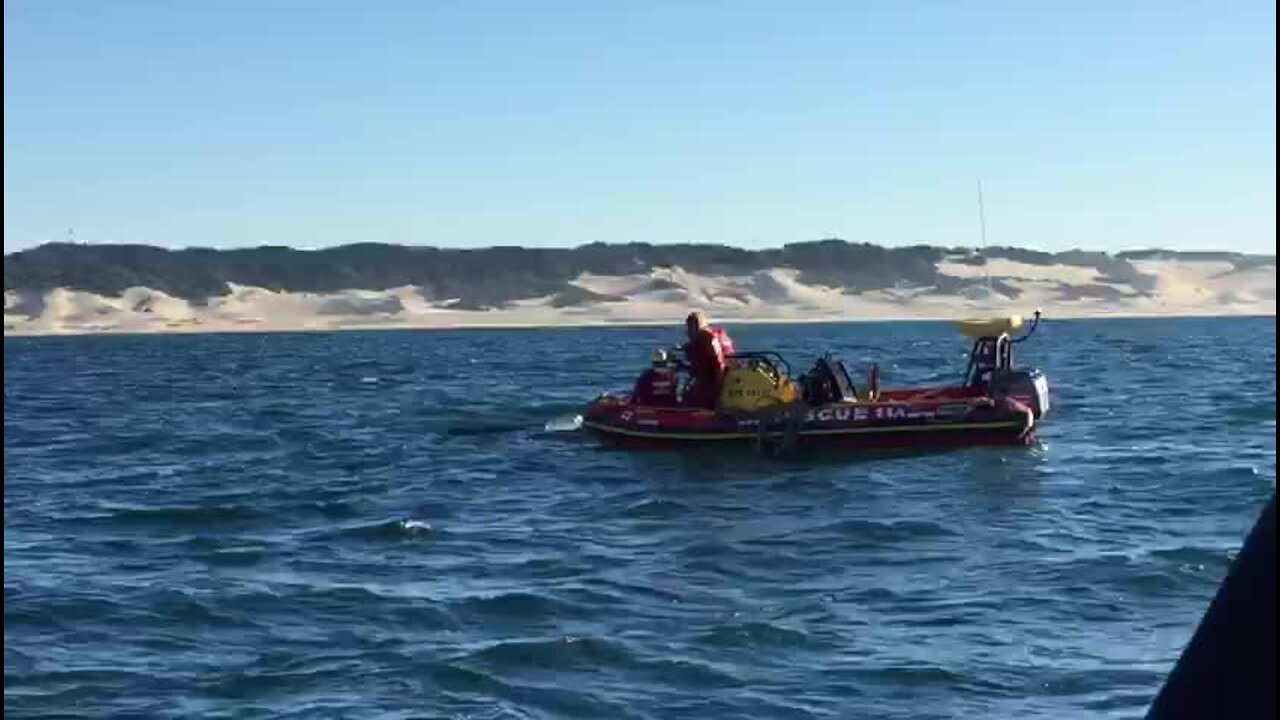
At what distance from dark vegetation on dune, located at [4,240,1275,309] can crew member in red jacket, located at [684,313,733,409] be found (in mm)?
99643

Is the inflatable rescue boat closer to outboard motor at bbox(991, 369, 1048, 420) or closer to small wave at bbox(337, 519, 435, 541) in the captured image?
outboard motor at bbox(991, 369, 1048, 420)

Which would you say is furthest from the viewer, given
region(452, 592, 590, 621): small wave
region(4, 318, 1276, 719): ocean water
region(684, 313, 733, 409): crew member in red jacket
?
region(684, 313, 733, 409): crew member in red jacket

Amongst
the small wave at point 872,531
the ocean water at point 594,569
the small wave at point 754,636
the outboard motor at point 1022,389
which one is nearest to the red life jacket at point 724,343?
the ocean water at point 594,569

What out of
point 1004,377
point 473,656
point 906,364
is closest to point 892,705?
point 473,656

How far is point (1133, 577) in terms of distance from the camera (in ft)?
47.2

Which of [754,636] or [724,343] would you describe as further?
[724,343]

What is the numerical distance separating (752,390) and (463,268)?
117043mm

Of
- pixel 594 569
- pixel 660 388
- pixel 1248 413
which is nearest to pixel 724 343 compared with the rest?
pixel 660 388

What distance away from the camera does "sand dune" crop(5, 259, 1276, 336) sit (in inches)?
4705

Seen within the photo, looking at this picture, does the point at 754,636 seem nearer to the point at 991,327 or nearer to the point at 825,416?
the point at 825,416

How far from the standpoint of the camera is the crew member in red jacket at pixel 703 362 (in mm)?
25047

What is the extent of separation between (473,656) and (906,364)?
4498 cm

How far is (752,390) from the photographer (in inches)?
971

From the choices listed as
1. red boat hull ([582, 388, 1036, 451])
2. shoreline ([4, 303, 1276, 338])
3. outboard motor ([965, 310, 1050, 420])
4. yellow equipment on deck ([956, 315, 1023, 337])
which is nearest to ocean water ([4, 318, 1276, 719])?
red boat hull ([582, 388, 1036, 451])
